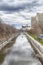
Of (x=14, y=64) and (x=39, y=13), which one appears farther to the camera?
(x=39, y=13)

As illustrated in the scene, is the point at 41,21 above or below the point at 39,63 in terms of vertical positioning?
below

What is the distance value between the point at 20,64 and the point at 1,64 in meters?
1.89

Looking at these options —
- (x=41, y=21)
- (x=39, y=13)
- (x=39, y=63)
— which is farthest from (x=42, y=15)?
(x=39, y=63)

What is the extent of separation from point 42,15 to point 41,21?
1597 cm

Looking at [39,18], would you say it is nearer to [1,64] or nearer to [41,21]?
[41,21]

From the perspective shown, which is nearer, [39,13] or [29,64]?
[29,64]

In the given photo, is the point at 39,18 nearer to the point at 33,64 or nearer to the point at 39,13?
the point at 39,13

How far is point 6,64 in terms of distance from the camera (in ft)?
61.4

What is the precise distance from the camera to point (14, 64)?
18.6 meters

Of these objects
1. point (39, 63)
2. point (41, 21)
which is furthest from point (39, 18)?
point (39, 63)

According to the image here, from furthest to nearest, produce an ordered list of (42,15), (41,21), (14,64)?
(42,15), (41,21), (14,64)

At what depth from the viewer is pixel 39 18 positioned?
169 m

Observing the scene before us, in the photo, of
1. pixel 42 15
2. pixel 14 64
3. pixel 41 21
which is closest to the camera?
pixel 14 64

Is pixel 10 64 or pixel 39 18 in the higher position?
pixel 10 64
